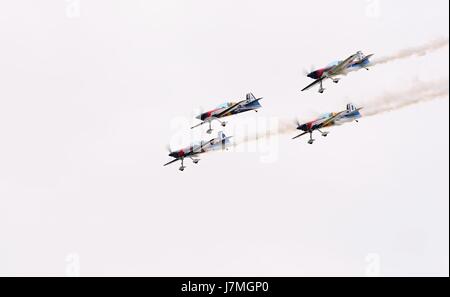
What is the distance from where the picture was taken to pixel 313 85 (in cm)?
15775

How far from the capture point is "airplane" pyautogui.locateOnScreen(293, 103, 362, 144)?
157000 millimetres

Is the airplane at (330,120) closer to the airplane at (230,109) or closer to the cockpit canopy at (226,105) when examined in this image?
the airplane at (230,109)

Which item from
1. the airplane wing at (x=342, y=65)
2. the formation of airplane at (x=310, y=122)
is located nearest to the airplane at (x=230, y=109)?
the formation of airplane at (x=310, y=122)

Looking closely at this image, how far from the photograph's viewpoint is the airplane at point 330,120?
157000mm

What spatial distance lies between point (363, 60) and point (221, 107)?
18278 mm

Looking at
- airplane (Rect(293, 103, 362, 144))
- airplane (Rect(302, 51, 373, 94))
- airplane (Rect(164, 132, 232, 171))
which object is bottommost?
airplane (Rect(164, 132, 232, 171))

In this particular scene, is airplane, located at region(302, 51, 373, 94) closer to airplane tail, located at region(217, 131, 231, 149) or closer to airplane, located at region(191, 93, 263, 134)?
airplane, located at region(191, 93, 263, 134)

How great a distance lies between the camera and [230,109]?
523 ft

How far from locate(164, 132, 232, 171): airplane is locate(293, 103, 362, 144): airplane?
29.6ft

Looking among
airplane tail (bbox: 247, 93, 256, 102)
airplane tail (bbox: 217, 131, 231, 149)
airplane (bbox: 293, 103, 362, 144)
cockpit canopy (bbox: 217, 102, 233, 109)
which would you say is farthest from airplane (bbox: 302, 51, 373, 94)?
airplane tail (bbox: 217, 131, 231, 149)

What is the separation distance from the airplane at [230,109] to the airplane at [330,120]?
6206 mm

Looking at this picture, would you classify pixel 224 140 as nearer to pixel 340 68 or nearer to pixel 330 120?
pixel 330 120
